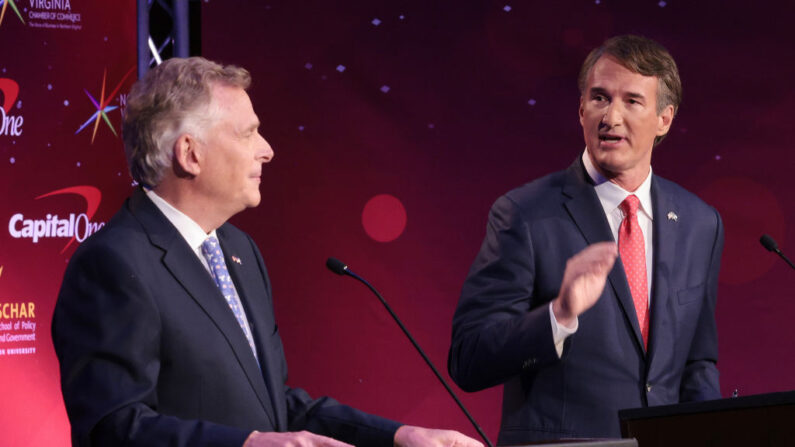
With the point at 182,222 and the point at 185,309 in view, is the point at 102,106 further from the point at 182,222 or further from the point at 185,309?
the point at 185,309

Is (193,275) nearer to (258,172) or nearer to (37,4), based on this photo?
(258,172)

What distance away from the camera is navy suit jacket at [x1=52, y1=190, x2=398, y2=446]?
1931 mm

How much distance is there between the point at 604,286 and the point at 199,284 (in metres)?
1.20

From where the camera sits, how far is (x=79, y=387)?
1950 millimetres

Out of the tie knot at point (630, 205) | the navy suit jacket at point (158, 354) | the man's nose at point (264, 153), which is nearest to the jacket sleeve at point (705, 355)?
the tie knot at point (630, 205)

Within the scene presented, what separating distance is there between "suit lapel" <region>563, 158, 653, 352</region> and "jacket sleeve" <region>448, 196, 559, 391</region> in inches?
6.4

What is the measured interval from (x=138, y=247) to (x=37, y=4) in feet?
6.46

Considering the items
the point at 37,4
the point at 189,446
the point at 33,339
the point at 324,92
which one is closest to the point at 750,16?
the point at 324,92

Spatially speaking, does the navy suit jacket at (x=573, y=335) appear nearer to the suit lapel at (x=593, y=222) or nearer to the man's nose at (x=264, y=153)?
the suit lapel at (x=593, y=222)

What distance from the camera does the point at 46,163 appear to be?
12.3 ft

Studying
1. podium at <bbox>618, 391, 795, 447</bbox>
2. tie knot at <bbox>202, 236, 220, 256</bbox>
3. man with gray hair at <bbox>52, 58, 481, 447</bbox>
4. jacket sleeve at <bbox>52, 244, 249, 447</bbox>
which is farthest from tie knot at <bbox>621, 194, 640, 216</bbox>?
jacket sleeve at <bbox>52, 244, 249, 447</bbox>

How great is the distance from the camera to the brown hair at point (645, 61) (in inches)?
121

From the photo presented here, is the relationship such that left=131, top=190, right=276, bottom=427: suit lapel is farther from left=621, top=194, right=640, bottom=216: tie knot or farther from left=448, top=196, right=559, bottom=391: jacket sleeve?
left=621, top=194, right=640, bottom=216: tie knot

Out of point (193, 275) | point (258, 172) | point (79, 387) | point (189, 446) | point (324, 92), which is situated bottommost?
point (189, 446)
